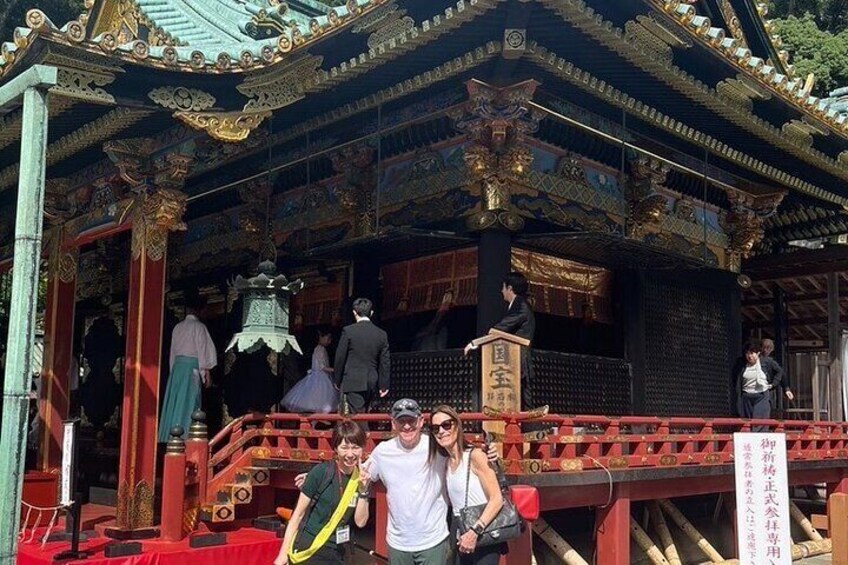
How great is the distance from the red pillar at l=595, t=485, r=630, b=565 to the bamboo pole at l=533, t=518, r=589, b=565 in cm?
23

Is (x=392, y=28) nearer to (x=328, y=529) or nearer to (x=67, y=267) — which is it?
(x=328, y=529)

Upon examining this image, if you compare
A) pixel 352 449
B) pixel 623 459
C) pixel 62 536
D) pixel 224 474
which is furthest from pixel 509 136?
pixel 62 536

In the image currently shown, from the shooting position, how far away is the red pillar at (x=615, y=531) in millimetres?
8258

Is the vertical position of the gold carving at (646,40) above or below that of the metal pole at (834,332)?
above

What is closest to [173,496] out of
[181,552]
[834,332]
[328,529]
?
[181,552]

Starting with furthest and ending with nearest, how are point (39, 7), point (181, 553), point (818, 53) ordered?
point (818, 53) < point (39, 7) < point (181, 553)

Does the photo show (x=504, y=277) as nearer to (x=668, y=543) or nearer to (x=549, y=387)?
(x=549, y=387)

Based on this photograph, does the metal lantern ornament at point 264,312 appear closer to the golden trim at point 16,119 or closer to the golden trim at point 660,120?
the golden trim at point 16,119

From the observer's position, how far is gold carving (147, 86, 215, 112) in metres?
8.41

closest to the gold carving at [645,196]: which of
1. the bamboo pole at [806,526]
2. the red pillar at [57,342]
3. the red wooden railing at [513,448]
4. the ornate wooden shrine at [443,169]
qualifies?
the ornate wooden shrine at [443,169]

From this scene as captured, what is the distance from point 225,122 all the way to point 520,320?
11.4 feet

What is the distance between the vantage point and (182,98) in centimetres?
851

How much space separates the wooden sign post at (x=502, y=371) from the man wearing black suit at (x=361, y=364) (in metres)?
1.13

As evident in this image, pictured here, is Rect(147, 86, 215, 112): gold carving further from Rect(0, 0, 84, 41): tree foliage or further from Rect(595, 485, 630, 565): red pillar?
Rect(0, 0, 84, 41): tree foliage
